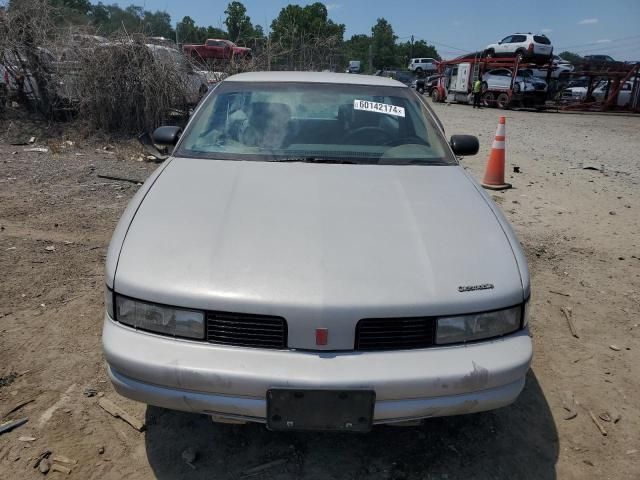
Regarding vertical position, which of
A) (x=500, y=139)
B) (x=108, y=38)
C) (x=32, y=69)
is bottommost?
(x=500, y=139)

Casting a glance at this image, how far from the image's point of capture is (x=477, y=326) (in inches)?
77.7

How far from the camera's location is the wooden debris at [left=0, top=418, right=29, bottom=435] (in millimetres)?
2357

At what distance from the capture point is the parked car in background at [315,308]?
183 cm

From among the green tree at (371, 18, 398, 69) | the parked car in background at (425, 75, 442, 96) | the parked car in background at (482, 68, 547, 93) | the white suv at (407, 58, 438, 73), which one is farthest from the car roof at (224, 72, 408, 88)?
the green tree at (371, 18, 398, 69)

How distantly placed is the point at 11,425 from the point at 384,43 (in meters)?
83.8

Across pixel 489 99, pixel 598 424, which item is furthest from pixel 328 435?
pixel 489 99

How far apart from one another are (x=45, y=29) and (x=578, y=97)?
2726 centimetres

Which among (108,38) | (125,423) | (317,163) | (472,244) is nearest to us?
(472,244)

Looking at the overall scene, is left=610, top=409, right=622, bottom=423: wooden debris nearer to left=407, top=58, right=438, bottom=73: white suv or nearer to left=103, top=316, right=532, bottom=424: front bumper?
left=103, top=316, right=532, bottom=424: front bumper

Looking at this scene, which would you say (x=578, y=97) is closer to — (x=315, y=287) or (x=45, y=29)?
(x=45, y=29)

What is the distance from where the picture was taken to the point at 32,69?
9.82 metres

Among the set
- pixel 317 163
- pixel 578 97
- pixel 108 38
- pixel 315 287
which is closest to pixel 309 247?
pixel 315 287

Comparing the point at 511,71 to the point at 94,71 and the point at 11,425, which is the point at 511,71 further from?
the point at 11,425

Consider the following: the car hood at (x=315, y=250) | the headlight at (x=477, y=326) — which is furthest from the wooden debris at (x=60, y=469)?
the headlight at (x=477, y=326)
